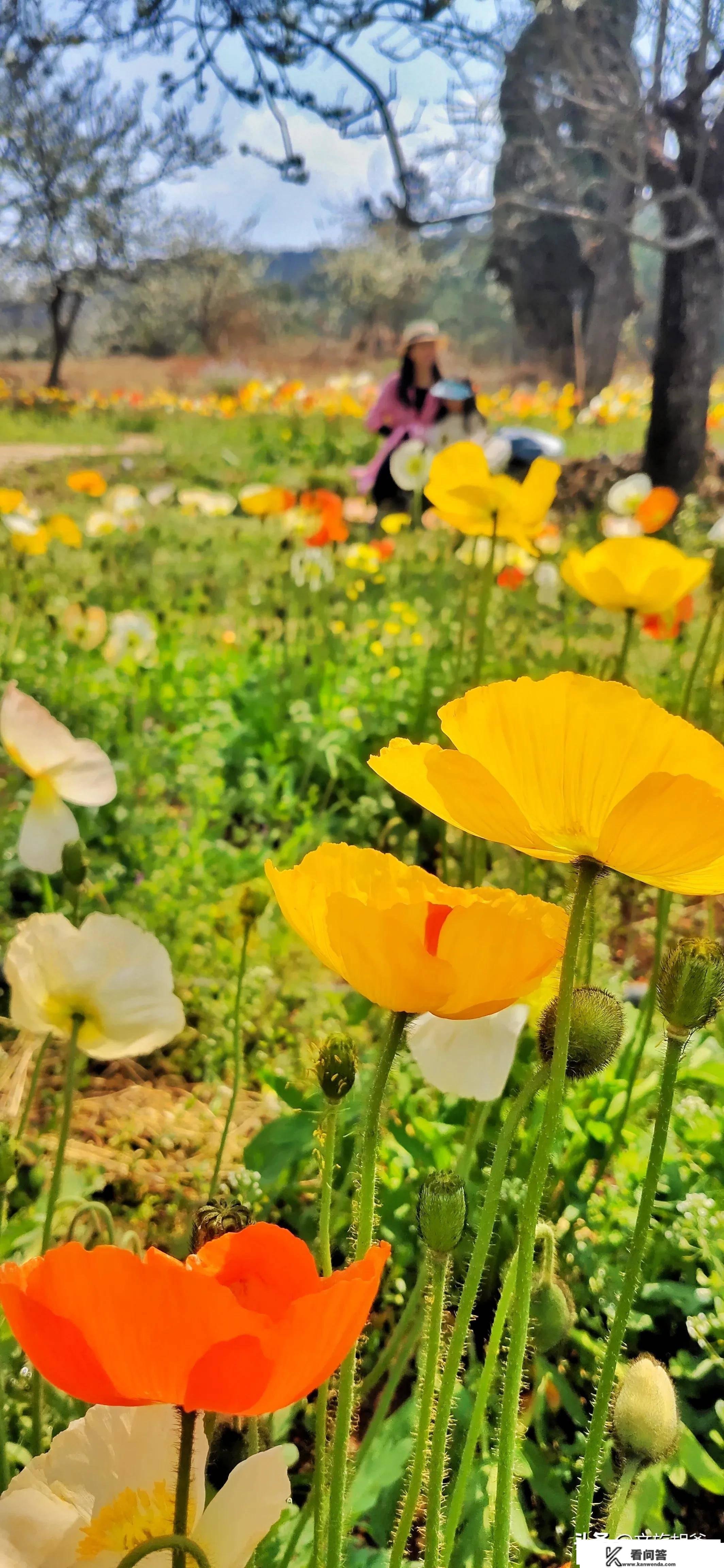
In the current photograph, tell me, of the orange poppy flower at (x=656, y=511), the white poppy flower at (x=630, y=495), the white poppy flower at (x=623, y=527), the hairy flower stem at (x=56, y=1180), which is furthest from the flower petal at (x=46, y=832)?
the white poppy flower at (x=630, y=495)

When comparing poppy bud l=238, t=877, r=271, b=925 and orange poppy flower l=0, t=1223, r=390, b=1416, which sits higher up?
orange poppy flower l=0, t=1223, r=390, b=1416

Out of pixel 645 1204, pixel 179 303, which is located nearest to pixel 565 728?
pixel 645 1204

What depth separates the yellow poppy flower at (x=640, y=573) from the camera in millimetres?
1115

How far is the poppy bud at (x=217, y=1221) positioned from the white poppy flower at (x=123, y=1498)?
7 cm

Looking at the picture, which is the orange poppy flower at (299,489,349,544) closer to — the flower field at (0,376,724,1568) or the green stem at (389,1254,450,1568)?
the flower field at (0,376,724,1568)

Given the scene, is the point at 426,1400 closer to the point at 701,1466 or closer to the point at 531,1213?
the point at 531,1213

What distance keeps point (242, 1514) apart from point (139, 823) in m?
1.46

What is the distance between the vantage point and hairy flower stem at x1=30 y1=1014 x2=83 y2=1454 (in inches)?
22.4

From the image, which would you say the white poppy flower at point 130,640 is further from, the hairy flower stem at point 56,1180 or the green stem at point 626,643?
the hairy flower stem at point 56,1180

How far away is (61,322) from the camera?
8609 mm

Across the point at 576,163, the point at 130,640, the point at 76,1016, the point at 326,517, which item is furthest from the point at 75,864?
the point at 576,163

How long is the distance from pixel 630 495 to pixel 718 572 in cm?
136

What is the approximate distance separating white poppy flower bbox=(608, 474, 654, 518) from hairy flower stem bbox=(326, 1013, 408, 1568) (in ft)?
7.60

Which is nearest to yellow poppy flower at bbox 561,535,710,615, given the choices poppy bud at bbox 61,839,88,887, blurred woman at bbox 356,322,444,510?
poppy bud at bbox 61,839,88,887
